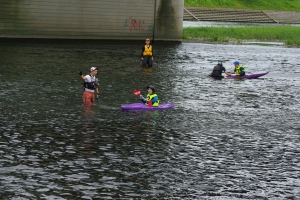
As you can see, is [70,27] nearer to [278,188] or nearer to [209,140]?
[209,140]

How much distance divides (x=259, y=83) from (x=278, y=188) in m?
24.2

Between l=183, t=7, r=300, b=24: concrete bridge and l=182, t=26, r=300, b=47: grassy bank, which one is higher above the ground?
l=183, t=7, r=300, b=24: concrete bridge

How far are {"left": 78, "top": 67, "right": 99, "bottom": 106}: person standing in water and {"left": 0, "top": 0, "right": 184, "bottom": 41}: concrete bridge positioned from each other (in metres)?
33.9

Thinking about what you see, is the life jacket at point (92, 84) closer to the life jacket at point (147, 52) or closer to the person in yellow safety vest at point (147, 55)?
the person in yellow safety vest at point (147, 55)

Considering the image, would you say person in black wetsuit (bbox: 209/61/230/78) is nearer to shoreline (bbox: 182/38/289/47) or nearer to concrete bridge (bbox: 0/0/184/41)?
concrete bridge (bbox: 0/0/184/41)

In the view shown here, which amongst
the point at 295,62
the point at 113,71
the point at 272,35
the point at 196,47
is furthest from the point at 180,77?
the point at 272,35

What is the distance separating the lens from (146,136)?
2442 cm

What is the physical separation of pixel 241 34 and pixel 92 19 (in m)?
21.1

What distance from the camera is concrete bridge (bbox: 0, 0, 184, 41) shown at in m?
61.9

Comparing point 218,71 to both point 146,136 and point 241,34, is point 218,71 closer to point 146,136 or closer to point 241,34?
point 146,136

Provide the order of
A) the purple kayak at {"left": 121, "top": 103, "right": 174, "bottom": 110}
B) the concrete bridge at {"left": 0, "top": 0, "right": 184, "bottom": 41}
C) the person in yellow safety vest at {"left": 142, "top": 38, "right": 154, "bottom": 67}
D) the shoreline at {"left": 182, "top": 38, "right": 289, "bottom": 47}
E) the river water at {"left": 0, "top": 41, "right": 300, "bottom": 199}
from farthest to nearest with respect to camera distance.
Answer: the shoreline at {"left": 182, "top": 38, "right": 289, "bottom": 47}, the concrete bridge at {"left": 0, "top": 0, "right": 184, "bottom": 41}, the person in yellow safety vest at {"left": 142, "top": 38, "right": 154, "bottom": 67}, the purple kayak at {"left": 121, "top": 103, "right": 174, "bottom": 110}, the river water at {"left": 0, "top": 41, "right": 300, "bottom": 199}

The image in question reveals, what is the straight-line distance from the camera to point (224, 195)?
57.5 ft

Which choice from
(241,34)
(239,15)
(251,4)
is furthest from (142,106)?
(251,4)

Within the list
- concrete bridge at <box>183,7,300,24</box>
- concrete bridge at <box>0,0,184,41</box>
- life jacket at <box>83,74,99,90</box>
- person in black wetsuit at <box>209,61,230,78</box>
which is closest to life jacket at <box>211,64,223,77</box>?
person in black wetsuit at <box>209,61,230,78</box>
